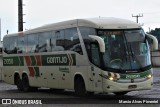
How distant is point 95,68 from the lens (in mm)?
17438

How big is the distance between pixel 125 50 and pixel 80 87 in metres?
2.60

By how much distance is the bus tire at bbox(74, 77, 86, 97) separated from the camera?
1850 cm

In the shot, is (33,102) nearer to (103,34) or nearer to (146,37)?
(103,34)

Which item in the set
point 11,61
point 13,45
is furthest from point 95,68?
point 11,61

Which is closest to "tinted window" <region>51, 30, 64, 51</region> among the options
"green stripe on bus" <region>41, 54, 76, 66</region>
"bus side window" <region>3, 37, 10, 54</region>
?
"green stripe on bus" <region>41, 54, 76, 66</region>

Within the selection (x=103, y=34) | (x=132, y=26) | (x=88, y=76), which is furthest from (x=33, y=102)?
(x=132, y=26)

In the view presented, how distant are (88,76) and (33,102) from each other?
233 centimetres

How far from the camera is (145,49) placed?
17594 mm

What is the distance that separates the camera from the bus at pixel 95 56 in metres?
17.0

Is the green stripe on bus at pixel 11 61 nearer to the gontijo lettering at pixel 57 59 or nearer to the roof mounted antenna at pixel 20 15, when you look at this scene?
the gontijo lettering at pixel 57 59

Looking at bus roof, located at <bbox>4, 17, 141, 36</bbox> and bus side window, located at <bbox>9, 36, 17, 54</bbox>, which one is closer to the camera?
bus roof, located at <bbox>4, 17, 141, 36</bbox>

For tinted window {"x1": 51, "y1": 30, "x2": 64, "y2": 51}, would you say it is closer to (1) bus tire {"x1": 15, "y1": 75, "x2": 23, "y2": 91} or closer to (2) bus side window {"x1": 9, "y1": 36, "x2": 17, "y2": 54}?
(1) bus tire {"x1": 15, "y1": 75, "x2": 23, "y2": 91}

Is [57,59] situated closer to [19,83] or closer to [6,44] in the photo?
[19,83]

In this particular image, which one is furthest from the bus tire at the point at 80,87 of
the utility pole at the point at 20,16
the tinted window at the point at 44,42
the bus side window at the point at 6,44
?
the utility pole at the point at 20,16
